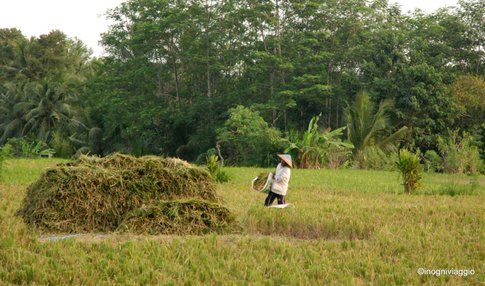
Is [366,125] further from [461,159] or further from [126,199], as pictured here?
[126,199]

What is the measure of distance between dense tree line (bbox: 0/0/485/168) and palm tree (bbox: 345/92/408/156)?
0.74ft

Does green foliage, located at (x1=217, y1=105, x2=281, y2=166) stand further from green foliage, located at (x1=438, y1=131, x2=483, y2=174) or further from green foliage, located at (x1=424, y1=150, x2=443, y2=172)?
green foliage, located at (x1=438, y1=131, x2=483, y2=174)

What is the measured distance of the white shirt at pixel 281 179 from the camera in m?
8.12

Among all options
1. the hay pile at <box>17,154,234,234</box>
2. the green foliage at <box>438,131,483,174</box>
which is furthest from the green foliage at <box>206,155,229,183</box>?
the green foliage at <box>438,131,483,174</box>

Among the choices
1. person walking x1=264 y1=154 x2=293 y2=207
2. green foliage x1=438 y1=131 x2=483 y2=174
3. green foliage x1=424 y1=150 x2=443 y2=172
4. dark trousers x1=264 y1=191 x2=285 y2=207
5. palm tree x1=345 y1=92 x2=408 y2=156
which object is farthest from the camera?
palm tree x1=345 y1=92 x2=408 y2=156

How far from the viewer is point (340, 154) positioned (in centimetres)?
2148

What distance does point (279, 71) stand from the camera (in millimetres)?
28156

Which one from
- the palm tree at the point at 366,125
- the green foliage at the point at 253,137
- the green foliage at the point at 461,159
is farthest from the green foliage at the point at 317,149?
the green foliage at the point at 461,159

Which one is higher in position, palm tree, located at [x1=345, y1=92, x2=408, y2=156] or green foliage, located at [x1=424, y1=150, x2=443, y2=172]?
palm tree, located at [x1=345, y1=92, x2=408, y2=156]

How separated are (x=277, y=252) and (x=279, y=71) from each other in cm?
2307

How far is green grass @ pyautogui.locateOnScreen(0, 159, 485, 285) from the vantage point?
15.4 feet

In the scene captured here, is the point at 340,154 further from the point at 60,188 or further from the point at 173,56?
the point at 60,188

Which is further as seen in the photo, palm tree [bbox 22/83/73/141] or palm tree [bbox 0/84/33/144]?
palm tree [bbox 0/84/33/144]

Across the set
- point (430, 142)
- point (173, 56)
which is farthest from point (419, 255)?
point (173, 56)
